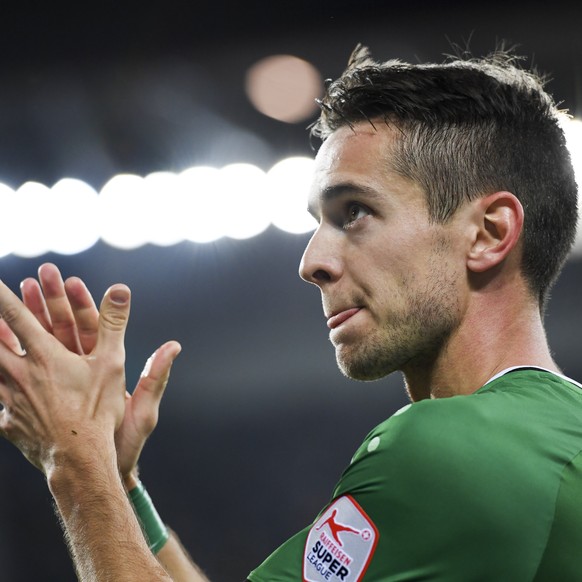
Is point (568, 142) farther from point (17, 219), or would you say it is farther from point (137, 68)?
point (17, 219)

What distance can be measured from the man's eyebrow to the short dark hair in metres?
0.07

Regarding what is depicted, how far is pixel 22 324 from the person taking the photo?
1363mm

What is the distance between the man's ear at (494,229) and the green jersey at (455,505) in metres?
0.35

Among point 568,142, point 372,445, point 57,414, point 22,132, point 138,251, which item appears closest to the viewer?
point 372,445

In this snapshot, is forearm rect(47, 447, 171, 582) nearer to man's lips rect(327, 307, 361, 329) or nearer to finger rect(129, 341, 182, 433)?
finger rect(129, 341, 182, 433)

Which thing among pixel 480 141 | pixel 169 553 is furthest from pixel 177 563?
pixel 480 141

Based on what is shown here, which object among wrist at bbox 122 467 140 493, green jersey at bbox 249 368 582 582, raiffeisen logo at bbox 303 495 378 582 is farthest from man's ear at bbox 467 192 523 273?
wrist at bbox 122 467 140 493

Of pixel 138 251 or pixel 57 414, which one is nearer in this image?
pixel 57 414

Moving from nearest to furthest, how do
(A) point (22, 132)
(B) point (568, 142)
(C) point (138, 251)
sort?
(B) point (568, 142) → (A) point (22, 132) → (C) point (138, 251)

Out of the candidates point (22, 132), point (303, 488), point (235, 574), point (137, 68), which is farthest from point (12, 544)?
point (137, 68)

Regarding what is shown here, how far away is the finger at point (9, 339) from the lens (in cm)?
141

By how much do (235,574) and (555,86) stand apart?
131 inches

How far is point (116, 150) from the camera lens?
4.70 metres

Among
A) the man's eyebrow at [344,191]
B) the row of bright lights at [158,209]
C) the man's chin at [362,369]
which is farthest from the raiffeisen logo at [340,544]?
the row of bright lights at [158,209]
